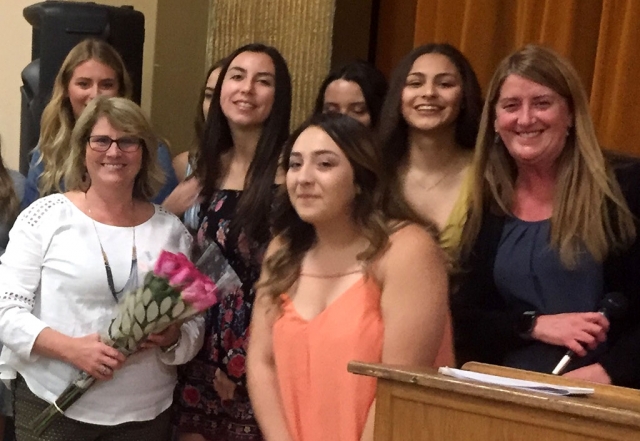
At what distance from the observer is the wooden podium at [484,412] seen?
1146 millimetres

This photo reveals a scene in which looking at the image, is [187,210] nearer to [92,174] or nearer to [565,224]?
[92,174]

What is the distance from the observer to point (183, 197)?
247cm

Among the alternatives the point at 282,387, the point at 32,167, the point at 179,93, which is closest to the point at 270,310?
the point at 282,387

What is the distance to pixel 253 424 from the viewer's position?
7.41ft

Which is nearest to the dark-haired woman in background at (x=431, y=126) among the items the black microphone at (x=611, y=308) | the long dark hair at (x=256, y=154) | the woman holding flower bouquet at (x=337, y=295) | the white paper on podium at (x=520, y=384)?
the long dark hair at (x=256, y=154)

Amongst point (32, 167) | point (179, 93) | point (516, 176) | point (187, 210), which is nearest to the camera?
point (516, 176)

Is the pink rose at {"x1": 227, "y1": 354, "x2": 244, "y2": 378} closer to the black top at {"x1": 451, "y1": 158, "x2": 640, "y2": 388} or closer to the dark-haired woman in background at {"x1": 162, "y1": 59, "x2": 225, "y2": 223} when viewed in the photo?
the dark-haired woman in background at {"x1": 162, "y1": 59, "x2": 225, "y2": 223}

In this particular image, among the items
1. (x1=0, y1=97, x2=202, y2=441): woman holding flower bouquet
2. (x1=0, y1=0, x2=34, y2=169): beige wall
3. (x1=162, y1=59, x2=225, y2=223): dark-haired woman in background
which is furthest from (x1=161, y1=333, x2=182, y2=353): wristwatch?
(x1=0, y1=0, x2=34, y2=169): beige wall

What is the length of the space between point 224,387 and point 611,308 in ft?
3.16

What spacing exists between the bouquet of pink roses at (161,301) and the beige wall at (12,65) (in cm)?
241

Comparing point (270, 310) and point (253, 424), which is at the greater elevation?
point (270, 310)

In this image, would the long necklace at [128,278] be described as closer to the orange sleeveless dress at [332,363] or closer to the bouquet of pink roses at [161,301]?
the bouquet of pink roses at [161,301]

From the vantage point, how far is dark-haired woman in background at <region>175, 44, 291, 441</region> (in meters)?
2.25

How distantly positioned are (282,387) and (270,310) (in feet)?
0.55
